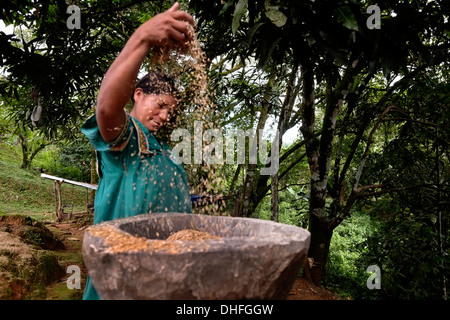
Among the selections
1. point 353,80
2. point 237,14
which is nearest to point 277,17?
point 237,14

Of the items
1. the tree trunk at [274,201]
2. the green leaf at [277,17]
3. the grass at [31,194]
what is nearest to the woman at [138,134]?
the green leaf at [277,17]

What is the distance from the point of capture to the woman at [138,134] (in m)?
1.09

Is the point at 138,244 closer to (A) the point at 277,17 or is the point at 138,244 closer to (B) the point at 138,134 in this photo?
(B) the point at 138,134

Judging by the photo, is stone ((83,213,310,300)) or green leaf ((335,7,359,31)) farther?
green leaf ((335,7,359,31))

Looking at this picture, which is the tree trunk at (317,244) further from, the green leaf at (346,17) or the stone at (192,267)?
the stone at (192,267)

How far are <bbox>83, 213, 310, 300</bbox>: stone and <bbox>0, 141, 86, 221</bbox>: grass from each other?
31.3ft

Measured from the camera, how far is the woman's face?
5.13 feet

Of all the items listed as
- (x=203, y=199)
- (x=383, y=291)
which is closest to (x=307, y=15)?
(x=203, y=199)

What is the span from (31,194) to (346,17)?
43.0 feet

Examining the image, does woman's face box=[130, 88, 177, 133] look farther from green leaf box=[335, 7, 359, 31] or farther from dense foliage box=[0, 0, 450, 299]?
green leaf box=[335, 7, 359, 31]

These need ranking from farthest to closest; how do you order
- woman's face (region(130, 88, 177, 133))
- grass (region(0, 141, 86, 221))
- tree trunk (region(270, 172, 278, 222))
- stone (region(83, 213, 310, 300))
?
grass (region(0, 141, 86, 221)) → tree trunk (region(270, 172, 278, 222)) → woman's face (region(130, 88, 177, 133)) → stone (region(83, 213, 310, 300))

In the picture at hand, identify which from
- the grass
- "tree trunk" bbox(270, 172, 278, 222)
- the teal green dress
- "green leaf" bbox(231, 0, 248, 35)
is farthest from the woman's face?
the grass

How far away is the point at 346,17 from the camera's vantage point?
1438 millimetres

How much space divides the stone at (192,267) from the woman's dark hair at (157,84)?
0.89 metres
